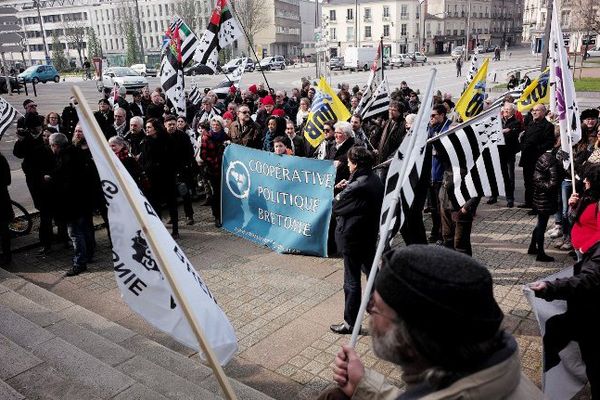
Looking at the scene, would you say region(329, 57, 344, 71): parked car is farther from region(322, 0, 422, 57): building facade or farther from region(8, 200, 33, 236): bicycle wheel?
region(8, 200, 33, 236): bicycle wheel

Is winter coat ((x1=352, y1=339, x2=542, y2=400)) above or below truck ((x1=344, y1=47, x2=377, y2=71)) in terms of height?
below

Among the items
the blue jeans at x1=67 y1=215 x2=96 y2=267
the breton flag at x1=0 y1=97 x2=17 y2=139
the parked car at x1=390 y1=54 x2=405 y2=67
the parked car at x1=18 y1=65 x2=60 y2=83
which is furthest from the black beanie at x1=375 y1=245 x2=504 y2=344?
the parked car at x1=390 y1=54 x2=405 y2=67

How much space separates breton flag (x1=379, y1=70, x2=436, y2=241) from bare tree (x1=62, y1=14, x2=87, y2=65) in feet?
268

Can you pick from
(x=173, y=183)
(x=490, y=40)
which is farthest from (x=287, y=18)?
(x=173, y=183)

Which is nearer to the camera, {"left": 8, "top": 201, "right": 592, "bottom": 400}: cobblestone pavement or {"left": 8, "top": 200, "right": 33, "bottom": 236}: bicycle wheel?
{"left": 8, "top": 201, "right": 592, "bottom": 400}: cobblestone pavement

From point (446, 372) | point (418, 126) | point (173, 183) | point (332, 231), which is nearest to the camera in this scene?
point (446, 372)

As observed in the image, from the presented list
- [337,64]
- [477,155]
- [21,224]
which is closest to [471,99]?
[477,155]

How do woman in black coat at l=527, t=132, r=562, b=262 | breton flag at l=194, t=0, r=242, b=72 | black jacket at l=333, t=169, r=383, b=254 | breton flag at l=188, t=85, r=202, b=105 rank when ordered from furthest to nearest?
breton flag at l=188, t=85, r=202, b=105 → breton flag at l=194, t=0, r=242, b=72 → woman in black coat at l=527, t=132, r=562, b=262 → black jacket at l=333, t=169, r=383, b=254

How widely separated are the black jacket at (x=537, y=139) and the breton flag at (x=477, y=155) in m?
3.48

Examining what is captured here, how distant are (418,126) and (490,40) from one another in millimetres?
→ 120059

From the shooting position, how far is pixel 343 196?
202 inches

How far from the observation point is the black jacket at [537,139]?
8430 mm

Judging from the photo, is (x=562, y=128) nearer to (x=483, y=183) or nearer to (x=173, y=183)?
(x=483, y=183)

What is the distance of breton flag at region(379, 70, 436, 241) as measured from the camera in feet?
9.05
